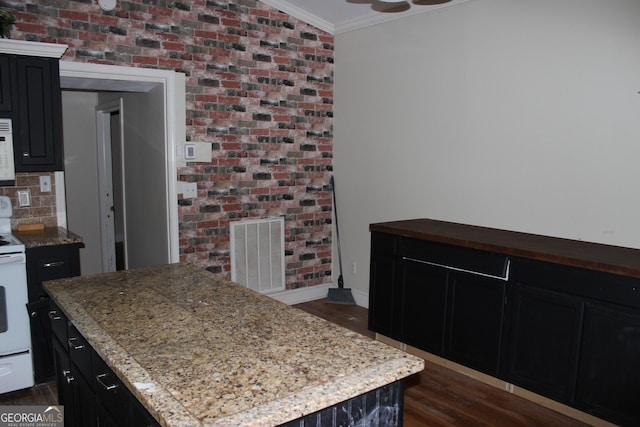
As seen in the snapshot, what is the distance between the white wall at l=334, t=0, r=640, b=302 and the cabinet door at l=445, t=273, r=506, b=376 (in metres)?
0.68

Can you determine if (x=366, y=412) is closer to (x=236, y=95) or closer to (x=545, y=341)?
(x=545, y=341)

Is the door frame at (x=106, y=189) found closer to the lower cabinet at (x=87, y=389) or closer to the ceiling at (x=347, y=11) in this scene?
the ceiling at (x=347, y=11)

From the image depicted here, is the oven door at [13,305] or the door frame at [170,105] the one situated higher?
the door frame at [170,105]

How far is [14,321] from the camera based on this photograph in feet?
10.4

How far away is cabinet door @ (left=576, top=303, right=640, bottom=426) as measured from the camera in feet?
8.21

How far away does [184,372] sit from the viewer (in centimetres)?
141

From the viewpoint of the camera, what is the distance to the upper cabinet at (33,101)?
10.8ft

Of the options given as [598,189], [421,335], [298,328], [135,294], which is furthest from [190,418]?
[598,189]

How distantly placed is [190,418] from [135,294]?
109 cm

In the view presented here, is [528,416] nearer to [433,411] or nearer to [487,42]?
[433,411]

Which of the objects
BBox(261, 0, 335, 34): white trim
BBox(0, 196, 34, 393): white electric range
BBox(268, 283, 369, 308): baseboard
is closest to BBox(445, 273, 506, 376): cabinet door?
BBox(268, 283, 369, 308): baseboard

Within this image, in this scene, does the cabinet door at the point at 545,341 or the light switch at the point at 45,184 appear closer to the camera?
the cabinet door at the point at 545,341

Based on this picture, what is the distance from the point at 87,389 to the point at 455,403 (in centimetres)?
215

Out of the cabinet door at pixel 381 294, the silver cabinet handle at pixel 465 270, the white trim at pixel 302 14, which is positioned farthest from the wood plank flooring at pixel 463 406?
the white trim at pixel 302 14
